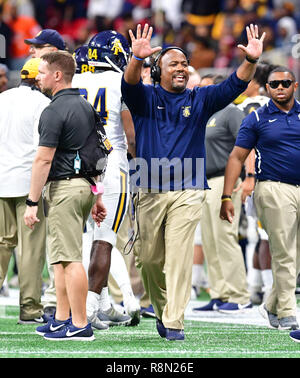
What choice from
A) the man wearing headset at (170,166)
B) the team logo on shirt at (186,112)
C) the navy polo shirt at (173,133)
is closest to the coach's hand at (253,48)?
the man wearing headset at (170,166)

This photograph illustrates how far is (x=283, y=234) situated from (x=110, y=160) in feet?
4.93

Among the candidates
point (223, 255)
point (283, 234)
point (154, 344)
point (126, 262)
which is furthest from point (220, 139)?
point (154, 344)

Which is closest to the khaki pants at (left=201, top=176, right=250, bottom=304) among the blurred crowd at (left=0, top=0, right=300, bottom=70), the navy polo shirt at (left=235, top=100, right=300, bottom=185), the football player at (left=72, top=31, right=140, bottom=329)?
the navy polo shirt at (left=235, top=100, right=300, bottom=185)

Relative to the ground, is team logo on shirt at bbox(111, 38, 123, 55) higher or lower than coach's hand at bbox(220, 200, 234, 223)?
higher

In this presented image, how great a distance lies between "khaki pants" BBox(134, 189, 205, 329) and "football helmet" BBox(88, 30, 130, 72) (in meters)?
1.37

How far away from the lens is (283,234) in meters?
8.02

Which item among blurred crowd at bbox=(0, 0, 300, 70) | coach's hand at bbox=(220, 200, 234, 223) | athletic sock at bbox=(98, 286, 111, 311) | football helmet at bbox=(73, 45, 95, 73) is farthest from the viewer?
blurred crowd at bbox=(0, 0, 300, 70)

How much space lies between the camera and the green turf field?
6.28m

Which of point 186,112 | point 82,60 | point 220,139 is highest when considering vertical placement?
point 82,60

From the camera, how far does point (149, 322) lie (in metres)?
8.68

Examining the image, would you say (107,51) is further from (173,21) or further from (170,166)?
(173,21)

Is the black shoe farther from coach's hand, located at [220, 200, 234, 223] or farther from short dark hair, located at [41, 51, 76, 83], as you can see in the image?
short dark hair, located at [41, 51, 76, 83]
